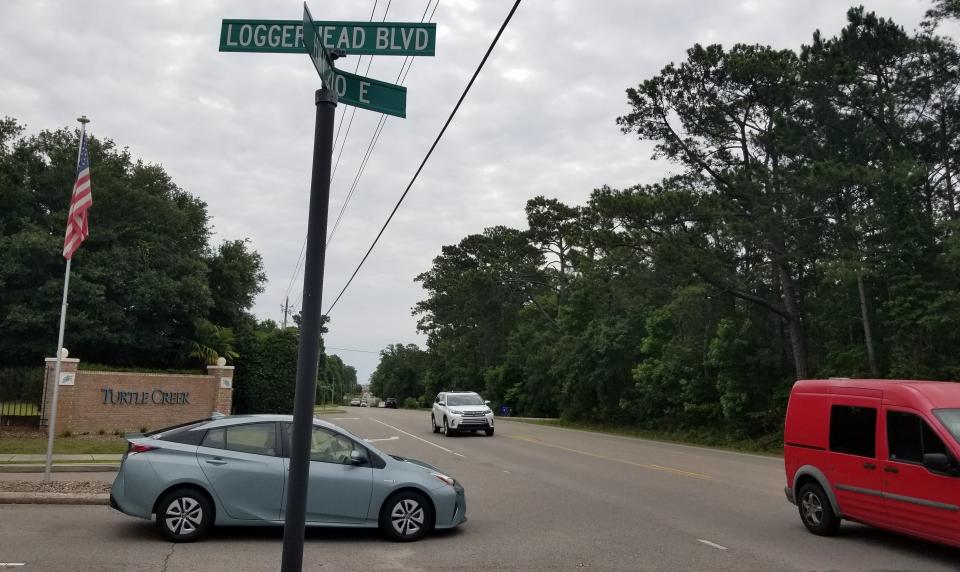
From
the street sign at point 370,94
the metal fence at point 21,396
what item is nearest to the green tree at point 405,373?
the metal fence at point 21,396

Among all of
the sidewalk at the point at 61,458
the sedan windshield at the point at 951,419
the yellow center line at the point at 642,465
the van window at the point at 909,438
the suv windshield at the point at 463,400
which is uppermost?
the sedan windshield at the point at 951,419

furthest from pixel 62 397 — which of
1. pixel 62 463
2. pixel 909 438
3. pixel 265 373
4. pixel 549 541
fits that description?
pixel 909 438

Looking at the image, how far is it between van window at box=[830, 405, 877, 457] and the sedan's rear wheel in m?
7.74

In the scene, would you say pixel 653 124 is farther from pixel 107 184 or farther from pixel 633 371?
pixel 107 184

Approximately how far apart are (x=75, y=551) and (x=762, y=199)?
81.2 ft

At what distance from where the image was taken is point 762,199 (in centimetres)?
2670

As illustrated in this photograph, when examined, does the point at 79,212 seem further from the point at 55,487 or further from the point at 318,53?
the point at 318,53

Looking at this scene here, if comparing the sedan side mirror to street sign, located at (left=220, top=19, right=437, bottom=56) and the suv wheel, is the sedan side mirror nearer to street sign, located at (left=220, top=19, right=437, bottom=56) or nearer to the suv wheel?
the suv wheel

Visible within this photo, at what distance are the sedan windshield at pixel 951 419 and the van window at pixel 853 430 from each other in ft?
2.67

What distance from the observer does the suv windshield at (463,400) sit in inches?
1144

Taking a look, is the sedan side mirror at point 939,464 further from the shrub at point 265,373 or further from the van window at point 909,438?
the shrub at point 265,373

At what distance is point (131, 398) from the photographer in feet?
83.3

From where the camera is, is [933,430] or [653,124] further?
[653,124]

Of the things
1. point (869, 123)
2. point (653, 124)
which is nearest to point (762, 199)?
point (869, 123)
